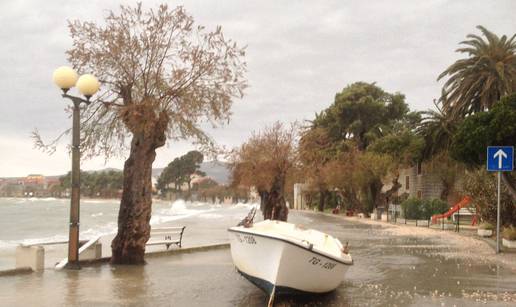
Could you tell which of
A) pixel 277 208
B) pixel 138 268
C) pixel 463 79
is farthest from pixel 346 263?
pixel 463 79

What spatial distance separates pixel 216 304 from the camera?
9.77 metres

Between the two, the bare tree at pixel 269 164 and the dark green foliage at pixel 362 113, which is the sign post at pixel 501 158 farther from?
the dark green foliage at pixel 362 113

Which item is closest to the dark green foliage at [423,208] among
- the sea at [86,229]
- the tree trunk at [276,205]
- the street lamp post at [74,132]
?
the sea at [86,229]

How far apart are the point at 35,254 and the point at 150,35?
18.7ft

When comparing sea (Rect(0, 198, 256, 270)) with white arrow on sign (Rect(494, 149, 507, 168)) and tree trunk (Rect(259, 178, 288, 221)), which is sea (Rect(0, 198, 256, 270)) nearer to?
tree trunk (Rect(259, 178, 288, 221))

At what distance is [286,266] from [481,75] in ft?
114

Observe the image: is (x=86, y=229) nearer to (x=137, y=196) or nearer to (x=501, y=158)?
(x=137, y=196)

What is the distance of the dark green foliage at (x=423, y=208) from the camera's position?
39.7 meters

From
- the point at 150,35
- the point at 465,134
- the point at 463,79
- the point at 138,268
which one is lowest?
the point at 138,268

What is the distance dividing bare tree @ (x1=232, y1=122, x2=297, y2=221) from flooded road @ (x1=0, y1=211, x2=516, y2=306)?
14966 millimetres

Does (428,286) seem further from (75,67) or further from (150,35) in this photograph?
(75,67)

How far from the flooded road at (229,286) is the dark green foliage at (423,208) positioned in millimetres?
24094

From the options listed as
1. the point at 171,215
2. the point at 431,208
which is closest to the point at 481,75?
the point at 431,208

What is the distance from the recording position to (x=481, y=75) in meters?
40.1
